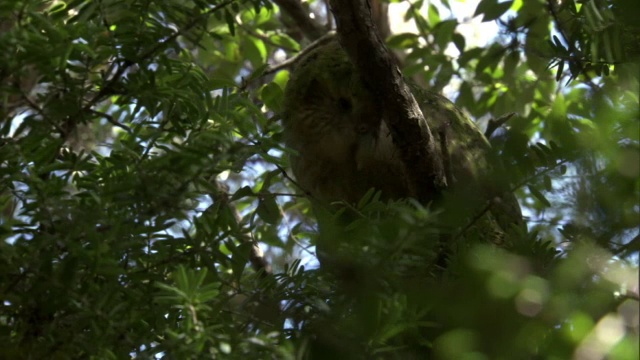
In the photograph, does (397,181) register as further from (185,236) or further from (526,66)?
(526,66)

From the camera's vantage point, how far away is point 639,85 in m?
0.86

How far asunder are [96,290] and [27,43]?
11.9 inches

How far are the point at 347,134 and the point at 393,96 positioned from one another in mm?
369

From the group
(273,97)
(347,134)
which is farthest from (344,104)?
(273,97)

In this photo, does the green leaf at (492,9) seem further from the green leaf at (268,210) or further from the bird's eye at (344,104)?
the green leaf at (268,210)

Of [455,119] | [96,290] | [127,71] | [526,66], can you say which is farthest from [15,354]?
[526,66]

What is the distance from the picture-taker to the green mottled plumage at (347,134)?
182cm

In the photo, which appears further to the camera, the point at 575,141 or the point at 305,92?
the point at 305,92

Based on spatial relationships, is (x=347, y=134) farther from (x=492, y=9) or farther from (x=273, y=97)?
(x=492, y=9)

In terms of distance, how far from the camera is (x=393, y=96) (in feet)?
5.07

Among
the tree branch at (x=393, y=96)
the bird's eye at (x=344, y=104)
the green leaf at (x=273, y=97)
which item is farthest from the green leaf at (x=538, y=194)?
the green leaf at (x=273, y=97)

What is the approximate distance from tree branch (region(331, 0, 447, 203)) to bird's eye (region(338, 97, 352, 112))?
23cm

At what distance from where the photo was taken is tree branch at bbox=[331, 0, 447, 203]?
148cm

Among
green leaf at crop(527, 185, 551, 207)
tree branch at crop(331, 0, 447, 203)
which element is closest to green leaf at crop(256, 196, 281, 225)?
tree branch at crop(331, 0, 447, 203)
